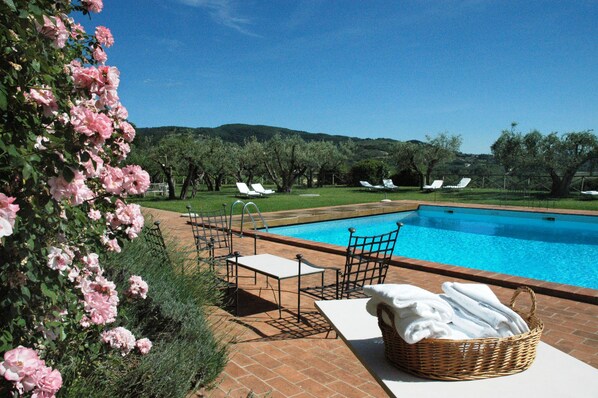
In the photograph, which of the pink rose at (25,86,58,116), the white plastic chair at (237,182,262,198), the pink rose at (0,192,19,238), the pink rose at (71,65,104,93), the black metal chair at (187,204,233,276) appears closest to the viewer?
the pink rose at (0,192,19,238)

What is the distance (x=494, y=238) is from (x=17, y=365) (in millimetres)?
13022

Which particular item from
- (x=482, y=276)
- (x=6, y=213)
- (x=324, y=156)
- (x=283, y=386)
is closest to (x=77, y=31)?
(x=6, y=213)

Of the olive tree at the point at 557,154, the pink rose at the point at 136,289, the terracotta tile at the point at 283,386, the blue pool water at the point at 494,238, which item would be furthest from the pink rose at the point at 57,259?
the olive tree at the point at 557,154

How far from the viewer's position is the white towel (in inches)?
59.4

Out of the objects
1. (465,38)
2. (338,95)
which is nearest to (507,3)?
(465,38)

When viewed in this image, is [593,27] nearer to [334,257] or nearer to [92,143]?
[334,257]

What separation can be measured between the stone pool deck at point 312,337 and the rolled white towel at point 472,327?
1.38 m

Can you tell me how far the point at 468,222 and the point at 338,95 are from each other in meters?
19.4

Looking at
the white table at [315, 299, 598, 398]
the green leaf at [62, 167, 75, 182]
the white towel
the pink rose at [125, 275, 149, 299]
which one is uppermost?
the green leaf at [62, 167, 75, 182]

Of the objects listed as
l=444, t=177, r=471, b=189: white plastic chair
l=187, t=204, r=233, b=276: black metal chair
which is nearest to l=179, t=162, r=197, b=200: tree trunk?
l=187, t=204, r=233, b=276: black metal chair

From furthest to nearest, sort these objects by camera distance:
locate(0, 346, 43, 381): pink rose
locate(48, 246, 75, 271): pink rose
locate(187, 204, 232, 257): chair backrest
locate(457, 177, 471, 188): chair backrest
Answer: locate(457, 177, 471, 188): chair backrest, locate(187, 204, 232, 257): chair backrest, locate(48, 246, 75, 271): pink rose, locate(0, 346, 43, 381): pink rose

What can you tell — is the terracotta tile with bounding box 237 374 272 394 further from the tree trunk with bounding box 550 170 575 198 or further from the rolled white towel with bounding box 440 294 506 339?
the tree trunk with bounding box 550 170 575 198

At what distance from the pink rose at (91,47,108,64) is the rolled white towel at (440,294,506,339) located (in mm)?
2594

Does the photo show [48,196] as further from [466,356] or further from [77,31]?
[77,31]
